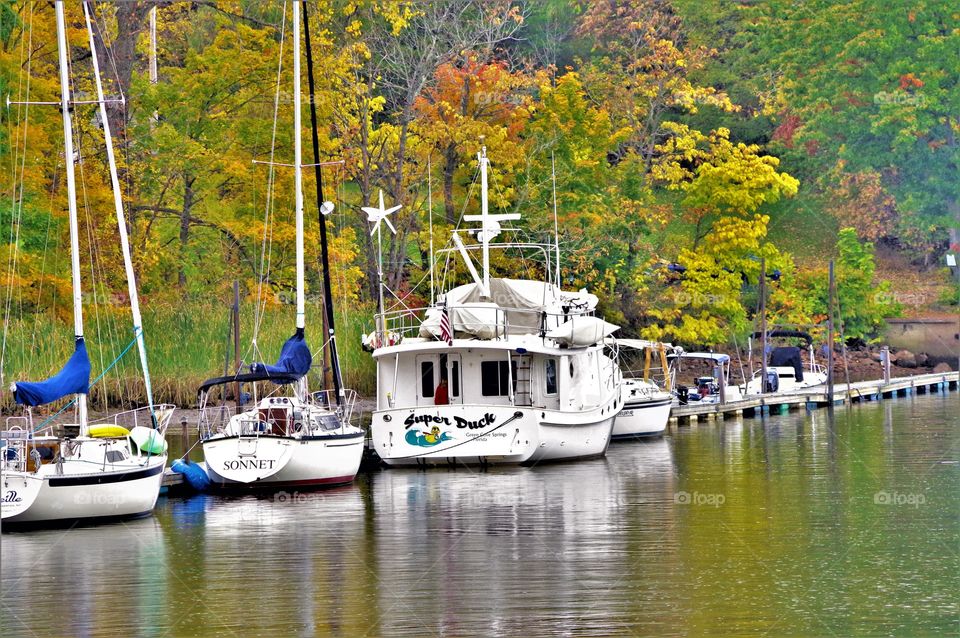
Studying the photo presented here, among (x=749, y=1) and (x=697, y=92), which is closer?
(x=697, y=92)

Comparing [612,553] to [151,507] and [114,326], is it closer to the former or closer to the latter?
[151,507]

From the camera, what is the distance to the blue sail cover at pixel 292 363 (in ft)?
121

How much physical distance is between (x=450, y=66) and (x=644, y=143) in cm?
1669

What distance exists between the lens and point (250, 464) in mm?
35781

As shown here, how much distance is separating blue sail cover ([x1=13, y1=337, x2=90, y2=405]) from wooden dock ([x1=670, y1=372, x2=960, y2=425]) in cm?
2838

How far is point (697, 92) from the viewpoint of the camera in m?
77.8

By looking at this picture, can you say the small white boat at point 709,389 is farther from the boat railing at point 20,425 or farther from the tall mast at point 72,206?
the tall mast at point 72,206

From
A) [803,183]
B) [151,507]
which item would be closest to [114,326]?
[151,507]

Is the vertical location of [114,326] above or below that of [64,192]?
below
